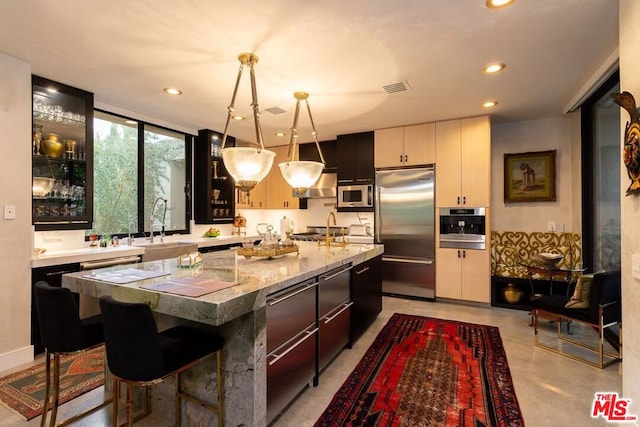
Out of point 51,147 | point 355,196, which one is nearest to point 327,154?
point 355,196

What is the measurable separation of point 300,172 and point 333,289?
106 cm

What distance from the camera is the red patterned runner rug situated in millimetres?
1983

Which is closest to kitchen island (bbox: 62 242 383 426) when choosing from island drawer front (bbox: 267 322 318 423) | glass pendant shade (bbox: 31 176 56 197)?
island drawer front (bbox: 267 322 318 423)

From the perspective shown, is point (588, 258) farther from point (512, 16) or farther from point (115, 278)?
point (115, 278)

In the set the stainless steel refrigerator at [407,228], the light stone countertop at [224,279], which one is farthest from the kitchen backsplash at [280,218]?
the light stone countertop at [224,279]

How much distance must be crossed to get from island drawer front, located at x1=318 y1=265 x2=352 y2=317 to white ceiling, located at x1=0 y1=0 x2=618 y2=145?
1857 millimetres

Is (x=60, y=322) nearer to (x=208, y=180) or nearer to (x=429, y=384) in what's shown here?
(x=429, y=384)

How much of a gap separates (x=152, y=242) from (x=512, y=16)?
4606mm

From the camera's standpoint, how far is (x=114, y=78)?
3.12 m

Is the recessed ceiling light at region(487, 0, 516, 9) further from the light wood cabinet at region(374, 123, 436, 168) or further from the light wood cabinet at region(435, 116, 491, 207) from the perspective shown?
the light wood cabinet at region(374, 123, 436, 168)

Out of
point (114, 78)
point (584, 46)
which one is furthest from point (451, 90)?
point (114, 78)

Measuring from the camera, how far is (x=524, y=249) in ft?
14.8

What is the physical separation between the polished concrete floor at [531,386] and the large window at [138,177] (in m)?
2.48

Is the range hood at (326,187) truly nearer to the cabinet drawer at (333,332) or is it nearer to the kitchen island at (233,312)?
the cabinet drawer at (333,332)
